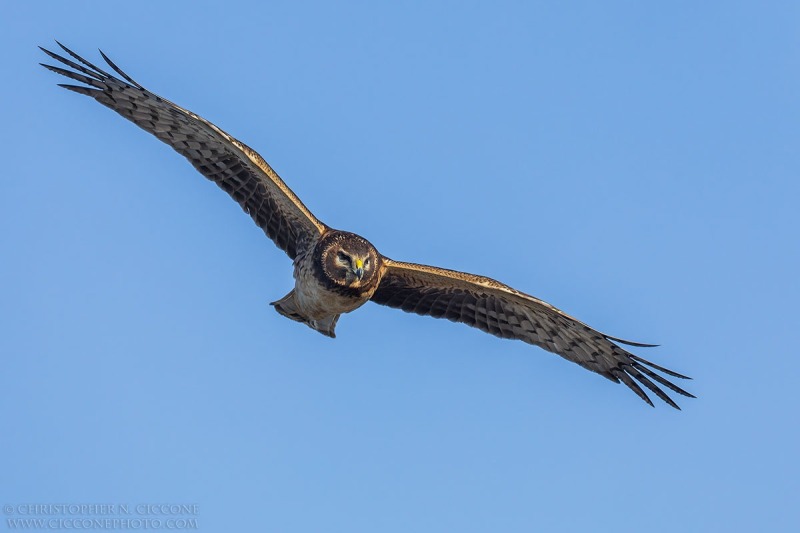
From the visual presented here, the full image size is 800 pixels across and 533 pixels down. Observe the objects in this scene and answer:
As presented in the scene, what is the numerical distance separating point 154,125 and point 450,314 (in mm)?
3823

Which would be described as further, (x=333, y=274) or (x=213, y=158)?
(x=213, y=158)

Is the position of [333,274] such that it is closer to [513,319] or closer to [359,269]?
[359,269]

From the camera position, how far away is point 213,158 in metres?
12.8

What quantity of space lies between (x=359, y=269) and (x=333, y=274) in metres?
0.27

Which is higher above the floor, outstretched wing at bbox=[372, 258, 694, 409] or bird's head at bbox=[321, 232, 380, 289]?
outstretched wing at bbox=[372, 258, 694, 409]

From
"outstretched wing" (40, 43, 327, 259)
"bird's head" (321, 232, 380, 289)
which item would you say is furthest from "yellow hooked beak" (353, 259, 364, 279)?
"outstretched wing" (40, 43, 327, 259)

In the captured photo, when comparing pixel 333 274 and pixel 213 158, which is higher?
pixel 213 158

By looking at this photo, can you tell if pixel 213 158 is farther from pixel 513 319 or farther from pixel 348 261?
pixel 513 319

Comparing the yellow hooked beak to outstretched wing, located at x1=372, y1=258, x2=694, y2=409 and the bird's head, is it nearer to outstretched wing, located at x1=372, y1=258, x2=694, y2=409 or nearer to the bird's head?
the bird's head

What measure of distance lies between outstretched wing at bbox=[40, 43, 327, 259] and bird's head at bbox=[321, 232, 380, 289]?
442 mm

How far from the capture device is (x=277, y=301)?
1304 centimetres

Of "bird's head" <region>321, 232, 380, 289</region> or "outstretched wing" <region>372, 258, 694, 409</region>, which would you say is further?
"outstretched wing" <region>372, 258, 694, 409</region>

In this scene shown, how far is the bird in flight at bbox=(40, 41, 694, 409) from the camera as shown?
39.5 ft

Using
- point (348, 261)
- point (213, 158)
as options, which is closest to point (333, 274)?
point (348, 261)
